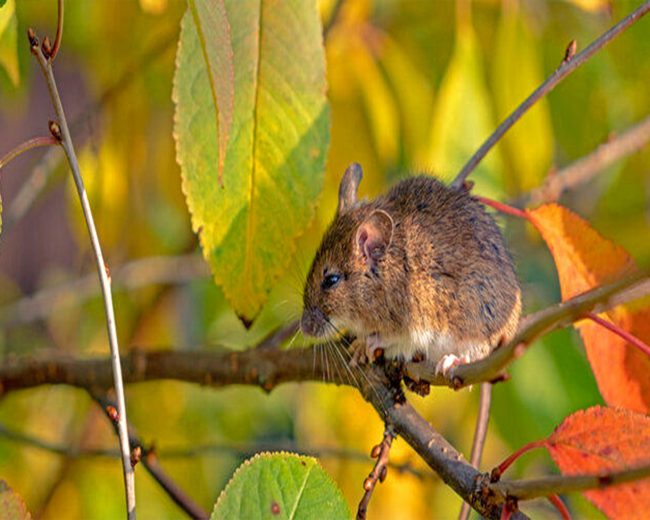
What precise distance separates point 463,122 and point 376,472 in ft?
3.72

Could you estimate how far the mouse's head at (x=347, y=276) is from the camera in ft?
6.89

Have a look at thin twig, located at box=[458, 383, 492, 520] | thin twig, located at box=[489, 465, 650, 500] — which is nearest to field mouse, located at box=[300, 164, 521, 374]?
thin twig, located at box=[458, 383, 492, 520]

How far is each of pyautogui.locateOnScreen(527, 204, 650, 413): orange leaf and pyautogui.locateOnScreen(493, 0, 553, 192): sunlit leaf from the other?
73cm

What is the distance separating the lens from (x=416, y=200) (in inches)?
81.2

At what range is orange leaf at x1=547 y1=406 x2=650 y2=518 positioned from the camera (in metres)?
1.23

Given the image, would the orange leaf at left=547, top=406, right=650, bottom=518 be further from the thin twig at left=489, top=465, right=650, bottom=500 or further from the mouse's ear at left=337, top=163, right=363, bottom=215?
the mouse's ear at left=337, top=163, right=363, bottom=215

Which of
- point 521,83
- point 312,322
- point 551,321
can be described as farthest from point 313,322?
point 551,321

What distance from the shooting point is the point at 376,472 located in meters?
1.33

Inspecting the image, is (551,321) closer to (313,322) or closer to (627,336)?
(627,336)

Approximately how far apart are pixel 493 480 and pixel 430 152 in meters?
1.18

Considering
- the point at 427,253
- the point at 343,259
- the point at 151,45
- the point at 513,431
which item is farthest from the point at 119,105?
the point at 513,431

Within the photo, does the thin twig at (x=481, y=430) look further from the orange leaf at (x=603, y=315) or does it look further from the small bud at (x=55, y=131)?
the small bud at (x=55, y=131)

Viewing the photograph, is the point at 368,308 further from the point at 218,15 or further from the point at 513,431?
the point at 218,15

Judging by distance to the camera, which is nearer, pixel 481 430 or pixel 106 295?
pixel 106 295
